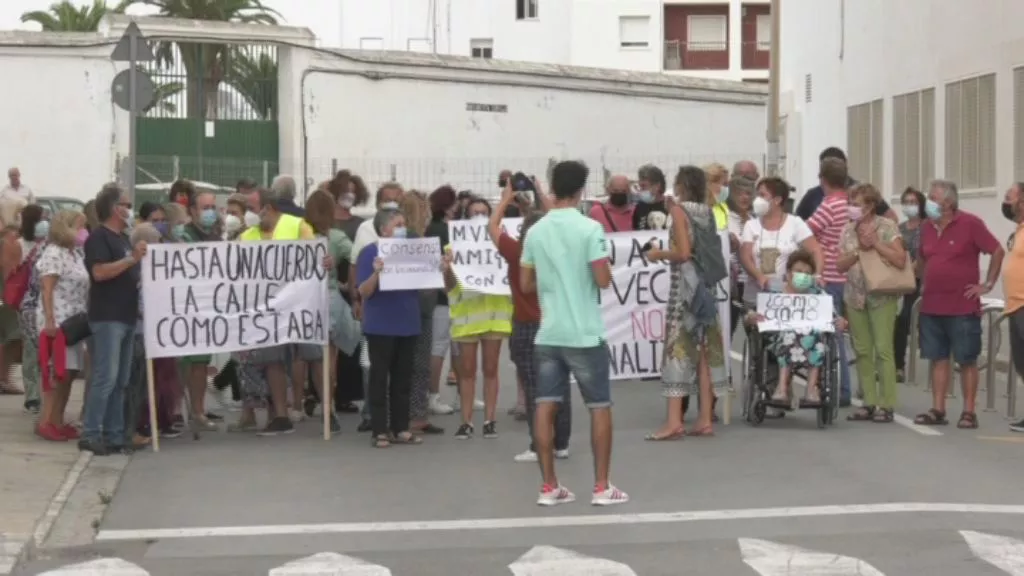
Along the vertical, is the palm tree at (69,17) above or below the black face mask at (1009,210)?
above

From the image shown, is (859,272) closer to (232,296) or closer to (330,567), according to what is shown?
(232,296)

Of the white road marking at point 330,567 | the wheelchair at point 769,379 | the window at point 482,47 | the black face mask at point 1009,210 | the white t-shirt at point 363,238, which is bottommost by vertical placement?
the white road marking at point 330,567

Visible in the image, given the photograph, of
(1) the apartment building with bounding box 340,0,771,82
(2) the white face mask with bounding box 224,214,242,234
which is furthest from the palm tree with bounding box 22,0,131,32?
(2) the white face mask with bounding box 224,214,242,234

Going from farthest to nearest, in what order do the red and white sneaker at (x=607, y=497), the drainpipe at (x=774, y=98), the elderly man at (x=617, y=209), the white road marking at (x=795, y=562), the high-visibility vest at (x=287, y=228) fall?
1. the drainpipe at (x=774, y=98)
2. the elderly man at (x=617, y=209)
3. the high-visibility vest at (x=287, y=228)
4. the red and white sneaker at (x=607, y=497)
5. the white road marking at (x=795, y=562)

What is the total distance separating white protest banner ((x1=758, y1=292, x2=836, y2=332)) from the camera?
600 inches

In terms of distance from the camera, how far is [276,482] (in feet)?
42.4

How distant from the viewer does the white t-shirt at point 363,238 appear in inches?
→ 586

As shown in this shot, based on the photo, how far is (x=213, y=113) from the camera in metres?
40.7

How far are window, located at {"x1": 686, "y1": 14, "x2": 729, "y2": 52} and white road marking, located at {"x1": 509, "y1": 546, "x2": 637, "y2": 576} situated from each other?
63.7m

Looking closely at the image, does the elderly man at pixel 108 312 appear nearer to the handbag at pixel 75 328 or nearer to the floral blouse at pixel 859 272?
the handbag at pixel 75 328

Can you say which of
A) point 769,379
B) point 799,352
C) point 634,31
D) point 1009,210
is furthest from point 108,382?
point 634,31

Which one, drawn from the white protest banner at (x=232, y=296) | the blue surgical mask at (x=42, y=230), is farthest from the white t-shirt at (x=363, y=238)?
the blue surgical mask at (x=42, y=230)

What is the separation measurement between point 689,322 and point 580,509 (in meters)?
3.41

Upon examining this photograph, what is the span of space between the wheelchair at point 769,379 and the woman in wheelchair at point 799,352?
3 cm
